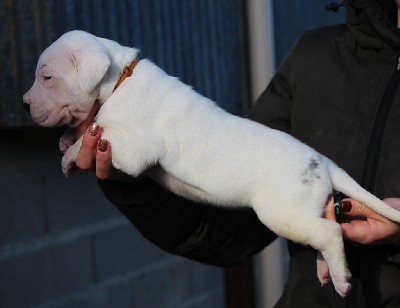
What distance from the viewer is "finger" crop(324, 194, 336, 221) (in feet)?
6.79

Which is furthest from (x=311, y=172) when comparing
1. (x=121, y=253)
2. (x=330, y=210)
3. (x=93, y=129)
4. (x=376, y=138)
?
(x=121, y=253)

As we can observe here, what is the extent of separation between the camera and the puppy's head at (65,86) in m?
2.04

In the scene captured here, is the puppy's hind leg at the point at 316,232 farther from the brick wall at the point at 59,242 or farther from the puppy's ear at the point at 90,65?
the brick wall at the point at 59,242

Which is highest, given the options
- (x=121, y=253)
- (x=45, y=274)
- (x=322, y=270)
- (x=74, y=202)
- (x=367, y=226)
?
Answer: (x=367, y=226)

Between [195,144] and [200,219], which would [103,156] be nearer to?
[195,144]

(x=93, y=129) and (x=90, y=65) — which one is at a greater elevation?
(x=90, y=65)

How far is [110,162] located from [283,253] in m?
2.77

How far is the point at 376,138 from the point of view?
2.22 meters

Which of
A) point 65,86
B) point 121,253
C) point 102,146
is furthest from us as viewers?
point 121,253

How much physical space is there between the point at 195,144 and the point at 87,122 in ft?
0.93

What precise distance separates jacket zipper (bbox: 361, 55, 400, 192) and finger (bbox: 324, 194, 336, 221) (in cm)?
18

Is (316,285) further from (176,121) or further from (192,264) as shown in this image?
(192,264)

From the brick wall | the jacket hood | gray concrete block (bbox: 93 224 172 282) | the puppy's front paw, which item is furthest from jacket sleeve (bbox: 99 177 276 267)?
gray concrete block (bbox: 93 224 172 282)

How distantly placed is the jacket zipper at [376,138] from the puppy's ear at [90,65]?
0.72m
